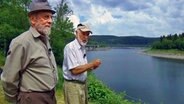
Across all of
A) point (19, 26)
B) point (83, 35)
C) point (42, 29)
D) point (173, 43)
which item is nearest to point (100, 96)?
point (83, 35)

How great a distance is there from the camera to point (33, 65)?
310 centimetres

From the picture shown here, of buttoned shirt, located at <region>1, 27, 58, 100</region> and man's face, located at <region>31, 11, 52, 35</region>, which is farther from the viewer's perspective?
man's face, located at <region>31, 11, 52, 35</region>

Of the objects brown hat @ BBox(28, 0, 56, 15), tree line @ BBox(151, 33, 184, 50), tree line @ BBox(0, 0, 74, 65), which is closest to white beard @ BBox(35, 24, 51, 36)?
brown hat @ BBox(28, 0, 56, 15)

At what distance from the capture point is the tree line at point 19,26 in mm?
31391

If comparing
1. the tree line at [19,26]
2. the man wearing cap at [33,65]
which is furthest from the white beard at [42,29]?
the tree line at [19,26]

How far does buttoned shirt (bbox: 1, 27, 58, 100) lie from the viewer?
10.0 ft

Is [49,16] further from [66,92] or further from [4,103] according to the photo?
[4,103]

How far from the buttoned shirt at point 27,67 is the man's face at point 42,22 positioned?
42 mm

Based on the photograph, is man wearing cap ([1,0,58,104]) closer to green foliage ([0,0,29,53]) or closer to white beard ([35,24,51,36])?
white beard ([35,24,51,36])

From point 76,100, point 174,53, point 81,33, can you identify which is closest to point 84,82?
point 76,100

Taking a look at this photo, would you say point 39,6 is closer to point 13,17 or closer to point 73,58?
point 73,58

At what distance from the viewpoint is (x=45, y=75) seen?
3.13 m

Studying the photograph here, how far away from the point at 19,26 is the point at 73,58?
32.8 m

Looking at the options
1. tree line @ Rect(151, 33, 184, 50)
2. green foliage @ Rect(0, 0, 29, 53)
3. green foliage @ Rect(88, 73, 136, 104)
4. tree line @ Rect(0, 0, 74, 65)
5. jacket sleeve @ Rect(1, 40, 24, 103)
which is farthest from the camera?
tree line @ Rect(151, 33, 184, 50)
